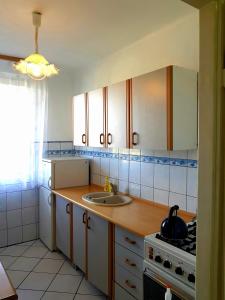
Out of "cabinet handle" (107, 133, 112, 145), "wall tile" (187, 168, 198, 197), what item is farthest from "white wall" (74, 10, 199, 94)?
"wall tile" (187, 168, 198, 197)

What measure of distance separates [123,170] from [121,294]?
4.04 feet

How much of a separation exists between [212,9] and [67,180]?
2.58 meters

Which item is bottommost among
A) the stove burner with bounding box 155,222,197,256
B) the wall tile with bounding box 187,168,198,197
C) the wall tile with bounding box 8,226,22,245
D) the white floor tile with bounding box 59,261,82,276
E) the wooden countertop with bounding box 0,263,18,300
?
the white floor tile with bounding box 59,261,82,276

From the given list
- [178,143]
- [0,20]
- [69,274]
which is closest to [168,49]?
[178,143]

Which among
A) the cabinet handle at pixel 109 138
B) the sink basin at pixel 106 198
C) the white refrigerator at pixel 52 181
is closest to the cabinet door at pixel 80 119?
the white refrigerator at pixel 52 181

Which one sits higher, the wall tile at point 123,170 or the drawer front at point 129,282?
the wall tile at point 123,170

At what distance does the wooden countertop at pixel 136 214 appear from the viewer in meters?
1.80

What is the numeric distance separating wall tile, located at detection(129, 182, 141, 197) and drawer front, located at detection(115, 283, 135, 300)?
2.98ft

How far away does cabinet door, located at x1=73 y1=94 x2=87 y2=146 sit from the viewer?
2.91 metres

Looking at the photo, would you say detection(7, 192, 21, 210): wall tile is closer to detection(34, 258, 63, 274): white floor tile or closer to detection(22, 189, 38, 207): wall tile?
detection(22, 189, 38, 207): wall tile

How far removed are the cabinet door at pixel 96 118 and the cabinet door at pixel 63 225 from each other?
744 millimetres

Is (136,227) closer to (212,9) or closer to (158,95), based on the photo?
(158,95)

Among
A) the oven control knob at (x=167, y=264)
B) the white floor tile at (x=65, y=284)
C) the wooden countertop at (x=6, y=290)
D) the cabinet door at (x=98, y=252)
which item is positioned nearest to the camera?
the wooden countertop at (x=6, y=290)

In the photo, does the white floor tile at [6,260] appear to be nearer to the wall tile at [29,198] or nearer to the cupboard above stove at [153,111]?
the wall tile at [29,198]
